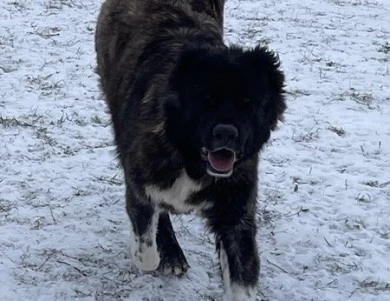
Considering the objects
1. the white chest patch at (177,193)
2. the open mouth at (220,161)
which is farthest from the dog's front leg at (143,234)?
the open mouth at (220,161)

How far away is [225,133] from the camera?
137 inches

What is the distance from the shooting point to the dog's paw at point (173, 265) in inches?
176

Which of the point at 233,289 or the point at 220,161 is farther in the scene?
the point at 233,289

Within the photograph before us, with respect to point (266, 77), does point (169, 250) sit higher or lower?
lower

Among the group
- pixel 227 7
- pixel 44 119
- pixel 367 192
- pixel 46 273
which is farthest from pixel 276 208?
pixel 227 7

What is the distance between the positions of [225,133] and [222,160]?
0.23 m

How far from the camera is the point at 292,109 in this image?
23.9 feet

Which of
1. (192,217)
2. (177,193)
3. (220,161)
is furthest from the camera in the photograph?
(192,217)

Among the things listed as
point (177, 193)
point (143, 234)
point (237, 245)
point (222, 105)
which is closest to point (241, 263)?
point (237, 245)

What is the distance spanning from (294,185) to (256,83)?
2.17 m

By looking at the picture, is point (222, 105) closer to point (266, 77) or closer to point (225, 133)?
point (225, 133)

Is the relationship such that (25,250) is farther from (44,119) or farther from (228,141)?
(44,119)

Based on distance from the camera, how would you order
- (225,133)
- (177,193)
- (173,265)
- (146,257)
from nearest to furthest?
1. (225,133)
2. (177,193)
3. (146,257)
4. (173,265)

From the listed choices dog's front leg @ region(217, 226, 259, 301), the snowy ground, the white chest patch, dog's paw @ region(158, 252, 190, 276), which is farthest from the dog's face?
the snowy ground
